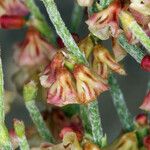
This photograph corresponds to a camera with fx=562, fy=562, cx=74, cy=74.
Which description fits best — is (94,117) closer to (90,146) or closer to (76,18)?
(90,146)

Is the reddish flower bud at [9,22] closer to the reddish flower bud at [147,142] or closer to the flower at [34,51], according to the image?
the flower at [34,51]

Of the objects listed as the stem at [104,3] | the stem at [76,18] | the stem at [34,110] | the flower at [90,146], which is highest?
the stem at [104,3]

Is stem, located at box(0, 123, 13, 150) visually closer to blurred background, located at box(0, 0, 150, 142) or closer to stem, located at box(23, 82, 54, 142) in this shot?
stem, located at box(23, 82, 54, 142)

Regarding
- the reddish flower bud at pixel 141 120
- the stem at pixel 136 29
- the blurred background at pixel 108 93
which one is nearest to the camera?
the stem at pixel 136 29

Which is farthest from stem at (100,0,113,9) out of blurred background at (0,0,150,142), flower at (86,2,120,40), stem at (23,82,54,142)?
blurred background at (0,0,150,142)

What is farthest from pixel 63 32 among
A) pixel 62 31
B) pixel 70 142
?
pixel 70 142

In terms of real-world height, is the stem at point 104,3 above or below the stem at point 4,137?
above

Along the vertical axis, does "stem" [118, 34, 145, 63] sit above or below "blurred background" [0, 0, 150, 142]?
above

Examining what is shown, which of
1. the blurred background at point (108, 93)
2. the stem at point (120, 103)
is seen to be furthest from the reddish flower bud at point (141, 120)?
the blurred background at point (108, 93)
